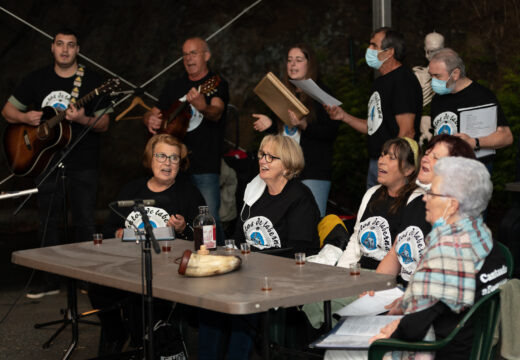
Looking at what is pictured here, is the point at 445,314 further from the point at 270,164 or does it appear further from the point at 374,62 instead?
the point at 374,62

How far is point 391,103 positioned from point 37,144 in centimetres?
268

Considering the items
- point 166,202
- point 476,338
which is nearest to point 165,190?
point 166,202

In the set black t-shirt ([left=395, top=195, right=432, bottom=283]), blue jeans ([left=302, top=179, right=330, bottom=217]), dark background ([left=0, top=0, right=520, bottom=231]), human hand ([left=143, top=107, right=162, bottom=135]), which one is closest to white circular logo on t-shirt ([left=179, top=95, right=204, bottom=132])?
human hand ([left=143, top=107, right=162, bottom=135])

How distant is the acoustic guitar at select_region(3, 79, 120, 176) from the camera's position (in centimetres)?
581

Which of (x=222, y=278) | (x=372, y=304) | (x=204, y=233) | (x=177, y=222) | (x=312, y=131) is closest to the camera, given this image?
(x=222, y=278)

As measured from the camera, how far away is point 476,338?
9.17 ft

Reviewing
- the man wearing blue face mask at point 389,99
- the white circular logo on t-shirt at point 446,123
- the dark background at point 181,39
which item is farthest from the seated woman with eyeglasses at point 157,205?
the dark background at point 181,39

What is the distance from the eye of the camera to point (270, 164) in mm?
Result: 4492

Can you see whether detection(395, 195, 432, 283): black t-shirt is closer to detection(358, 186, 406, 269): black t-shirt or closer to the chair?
detection(358, 186, 406, 269): black t-shirt

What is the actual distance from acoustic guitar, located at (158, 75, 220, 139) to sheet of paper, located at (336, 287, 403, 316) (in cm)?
285

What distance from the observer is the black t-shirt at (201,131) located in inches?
238

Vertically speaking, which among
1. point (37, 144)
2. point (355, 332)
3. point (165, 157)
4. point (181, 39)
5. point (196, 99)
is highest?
point (181, 39)

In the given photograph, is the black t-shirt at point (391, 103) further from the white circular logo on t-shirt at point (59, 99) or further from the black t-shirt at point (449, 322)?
the black t-shirt at point (449, 322)

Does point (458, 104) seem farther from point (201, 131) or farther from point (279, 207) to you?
point (201, 131)
